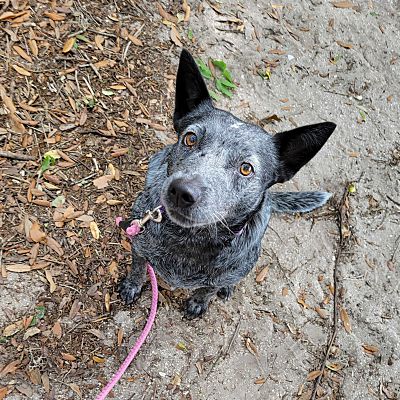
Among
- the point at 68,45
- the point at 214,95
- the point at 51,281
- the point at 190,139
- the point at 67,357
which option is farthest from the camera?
the point at 214,95

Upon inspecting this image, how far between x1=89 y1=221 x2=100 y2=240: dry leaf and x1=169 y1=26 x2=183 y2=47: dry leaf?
221 cm

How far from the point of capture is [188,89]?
3422 millimetres

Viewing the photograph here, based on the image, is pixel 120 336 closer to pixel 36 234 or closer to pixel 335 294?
pixel 36 234

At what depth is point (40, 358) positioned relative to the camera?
3.91 metres

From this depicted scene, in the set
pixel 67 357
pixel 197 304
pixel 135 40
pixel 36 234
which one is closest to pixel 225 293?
pixel 197 304

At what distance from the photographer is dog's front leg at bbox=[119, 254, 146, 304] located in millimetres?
4180

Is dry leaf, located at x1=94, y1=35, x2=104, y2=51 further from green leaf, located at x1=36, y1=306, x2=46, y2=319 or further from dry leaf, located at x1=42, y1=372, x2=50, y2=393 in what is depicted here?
dry leaf, located at x1=42, y1=372, x2=50, y2=393

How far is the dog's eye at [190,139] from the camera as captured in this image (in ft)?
10.4

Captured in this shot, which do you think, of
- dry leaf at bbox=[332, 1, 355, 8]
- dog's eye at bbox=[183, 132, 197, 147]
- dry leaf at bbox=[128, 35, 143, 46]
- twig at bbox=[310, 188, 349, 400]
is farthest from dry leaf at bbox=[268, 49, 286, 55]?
dog's eye at bbox=[183, 132, 197, 147]

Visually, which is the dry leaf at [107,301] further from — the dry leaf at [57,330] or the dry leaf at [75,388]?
the dry leaf at [75,388]

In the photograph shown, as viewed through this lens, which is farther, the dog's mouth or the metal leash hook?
the metal leash hook

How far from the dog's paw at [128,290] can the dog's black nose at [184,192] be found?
1652 mm

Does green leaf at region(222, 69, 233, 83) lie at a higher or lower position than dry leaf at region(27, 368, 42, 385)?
higher

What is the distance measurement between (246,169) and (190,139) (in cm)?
39
